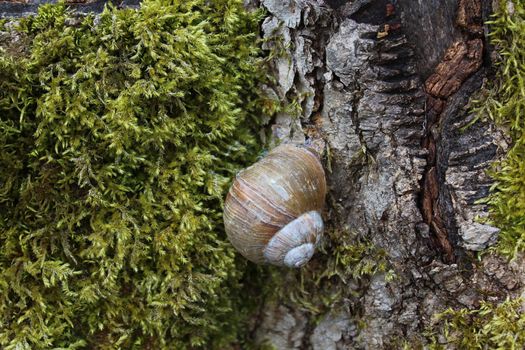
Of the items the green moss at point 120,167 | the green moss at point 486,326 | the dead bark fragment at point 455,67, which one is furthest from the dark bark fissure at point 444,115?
the green moss at point 120,167

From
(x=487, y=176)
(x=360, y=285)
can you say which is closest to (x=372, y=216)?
(x=360, y=285)

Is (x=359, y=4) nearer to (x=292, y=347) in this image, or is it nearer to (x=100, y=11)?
(x=100, y=11)

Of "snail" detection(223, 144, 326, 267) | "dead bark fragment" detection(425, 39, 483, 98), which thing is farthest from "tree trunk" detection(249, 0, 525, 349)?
"snail" detection(223, 144, 326, 267)

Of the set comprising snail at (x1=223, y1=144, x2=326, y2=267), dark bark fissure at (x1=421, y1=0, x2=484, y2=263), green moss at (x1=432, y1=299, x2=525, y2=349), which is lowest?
green moss at (x1=432, y1=299, x2=525, y2=349)

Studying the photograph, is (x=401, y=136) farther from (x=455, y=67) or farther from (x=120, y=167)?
(x=120, y=167)

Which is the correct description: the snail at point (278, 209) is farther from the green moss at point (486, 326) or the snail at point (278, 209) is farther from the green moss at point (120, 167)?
the green moss at point (486, 326)

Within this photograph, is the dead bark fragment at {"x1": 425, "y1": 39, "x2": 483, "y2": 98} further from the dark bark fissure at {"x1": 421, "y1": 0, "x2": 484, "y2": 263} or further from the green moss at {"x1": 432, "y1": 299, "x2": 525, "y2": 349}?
the green moss at {"x1": 432, "y1": 299, "x2": 525, "y2": 349}
